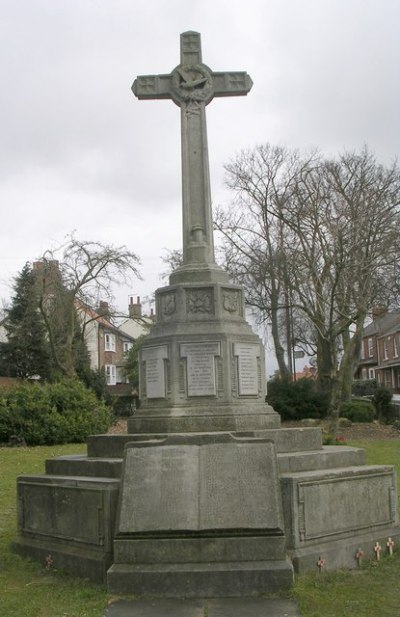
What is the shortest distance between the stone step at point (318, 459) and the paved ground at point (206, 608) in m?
1.69

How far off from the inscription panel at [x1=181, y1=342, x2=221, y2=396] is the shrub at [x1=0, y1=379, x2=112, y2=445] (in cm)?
1288

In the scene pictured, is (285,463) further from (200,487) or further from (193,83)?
(193,83)

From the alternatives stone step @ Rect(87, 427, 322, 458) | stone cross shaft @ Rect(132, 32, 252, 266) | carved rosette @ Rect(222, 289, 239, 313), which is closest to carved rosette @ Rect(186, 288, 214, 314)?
carved rosette @ Rect(222, 289, 239, 313)

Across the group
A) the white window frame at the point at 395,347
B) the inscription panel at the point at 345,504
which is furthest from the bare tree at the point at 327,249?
the white window frame at the point at 395,347

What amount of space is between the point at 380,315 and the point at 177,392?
76.7 ft

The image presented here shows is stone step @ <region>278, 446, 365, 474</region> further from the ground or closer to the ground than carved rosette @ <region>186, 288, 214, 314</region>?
closer to the ground

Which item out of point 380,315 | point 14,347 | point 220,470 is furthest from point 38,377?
point 220,470

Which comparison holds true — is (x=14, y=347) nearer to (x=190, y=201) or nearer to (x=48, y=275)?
(x=48, y=275)

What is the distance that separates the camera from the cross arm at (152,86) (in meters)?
9.95

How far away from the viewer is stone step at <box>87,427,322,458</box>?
776 centimetres

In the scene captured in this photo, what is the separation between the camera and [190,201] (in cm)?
957

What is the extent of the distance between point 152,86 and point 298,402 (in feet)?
68.1

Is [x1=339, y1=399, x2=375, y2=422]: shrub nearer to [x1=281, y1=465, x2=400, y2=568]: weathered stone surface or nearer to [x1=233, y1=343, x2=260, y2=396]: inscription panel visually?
[x1=233, y1=343, x2=260, y2=396]: inscription panel

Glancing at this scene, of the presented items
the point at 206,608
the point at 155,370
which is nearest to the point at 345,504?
the point at 206,608
